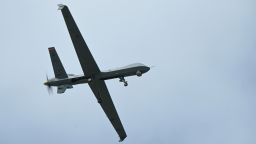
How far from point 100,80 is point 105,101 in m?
5.49

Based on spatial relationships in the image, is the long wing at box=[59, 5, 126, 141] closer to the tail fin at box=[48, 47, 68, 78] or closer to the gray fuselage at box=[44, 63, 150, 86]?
the gray fuselage at box=[44, 63, 150, 86]

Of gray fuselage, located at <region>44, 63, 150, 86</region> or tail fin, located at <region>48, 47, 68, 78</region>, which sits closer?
gray fuselage, located at <region>44, 63, 150, 86</region>

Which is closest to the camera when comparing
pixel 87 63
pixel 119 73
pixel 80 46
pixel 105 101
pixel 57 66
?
pixel 80 46

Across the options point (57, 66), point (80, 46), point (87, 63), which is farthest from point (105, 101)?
point (80, 46)

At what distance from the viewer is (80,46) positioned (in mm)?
87688

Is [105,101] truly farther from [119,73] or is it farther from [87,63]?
[87,63]

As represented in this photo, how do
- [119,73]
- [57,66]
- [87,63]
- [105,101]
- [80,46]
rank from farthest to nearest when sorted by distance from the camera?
[57,66] < [105,101] < [119,73] < [87,63] < [80,46]

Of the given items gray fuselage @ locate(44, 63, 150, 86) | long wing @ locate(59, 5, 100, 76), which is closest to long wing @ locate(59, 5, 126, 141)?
long wing @ locate(59, 5, 100, 76)

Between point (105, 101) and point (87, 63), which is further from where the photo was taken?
point (105, 101)

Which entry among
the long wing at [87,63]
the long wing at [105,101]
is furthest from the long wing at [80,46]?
the long wing at [105,101]

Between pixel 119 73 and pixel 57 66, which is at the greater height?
pixel 119 73

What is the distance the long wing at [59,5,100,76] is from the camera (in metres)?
85.3

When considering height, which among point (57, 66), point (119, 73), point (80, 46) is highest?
point (80, 46)

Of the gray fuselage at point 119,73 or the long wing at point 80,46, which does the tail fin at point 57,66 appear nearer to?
the gray fuselage at point 119,73
